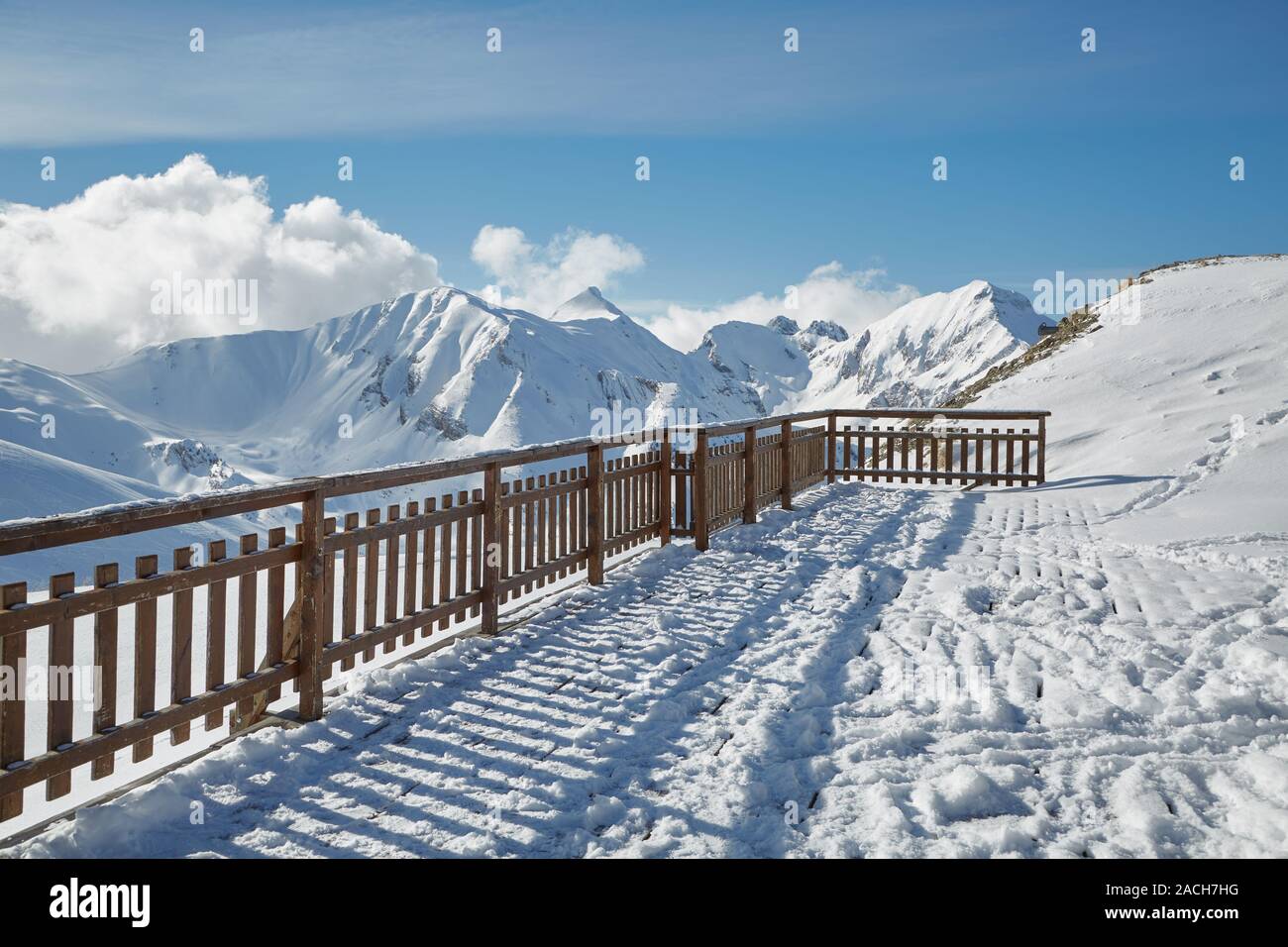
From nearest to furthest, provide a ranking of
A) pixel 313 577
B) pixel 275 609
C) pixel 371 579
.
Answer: pixel 275 609 → pixel 313 577 → pixel 371 579

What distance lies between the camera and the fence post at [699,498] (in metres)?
9.20

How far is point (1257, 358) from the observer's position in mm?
18094

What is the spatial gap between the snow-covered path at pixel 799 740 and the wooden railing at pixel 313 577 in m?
0.27

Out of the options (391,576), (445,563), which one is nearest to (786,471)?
(445,563)

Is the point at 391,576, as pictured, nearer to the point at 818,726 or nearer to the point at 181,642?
the point at 181,642

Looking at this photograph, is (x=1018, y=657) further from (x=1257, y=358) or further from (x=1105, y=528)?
(x=1257, y=358)

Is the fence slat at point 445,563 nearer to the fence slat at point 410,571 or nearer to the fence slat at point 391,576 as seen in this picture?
the fence slat at point 410,571

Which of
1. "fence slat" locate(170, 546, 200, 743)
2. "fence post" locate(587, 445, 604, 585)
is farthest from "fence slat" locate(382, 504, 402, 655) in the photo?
"fence post" locate(587, 445, 604, 585)

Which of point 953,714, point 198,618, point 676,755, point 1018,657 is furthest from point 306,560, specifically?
point 198,618

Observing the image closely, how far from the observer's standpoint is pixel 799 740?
4.02m

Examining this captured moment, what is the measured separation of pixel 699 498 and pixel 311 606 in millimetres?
5328

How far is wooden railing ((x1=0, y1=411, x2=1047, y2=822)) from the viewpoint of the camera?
327 cm

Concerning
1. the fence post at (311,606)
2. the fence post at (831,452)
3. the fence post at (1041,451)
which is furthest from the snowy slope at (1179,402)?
the fence post at (311,606)
